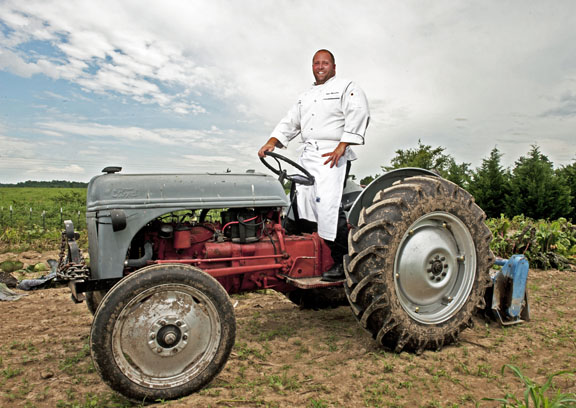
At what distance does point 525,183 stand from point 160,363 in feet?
49.3

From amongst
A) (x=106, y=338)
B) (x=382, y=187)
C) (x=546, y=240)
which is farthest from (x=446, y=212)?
(x=546, y=240)

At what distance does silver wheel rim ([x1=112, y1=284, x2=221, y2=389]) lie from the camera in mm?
2805

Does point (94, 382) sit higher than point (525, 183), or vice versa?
point (525, 183)

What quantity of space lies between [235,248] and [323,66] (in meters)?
1.99

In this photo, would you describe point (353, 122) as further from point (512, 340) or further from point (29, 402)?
point (29, 402)

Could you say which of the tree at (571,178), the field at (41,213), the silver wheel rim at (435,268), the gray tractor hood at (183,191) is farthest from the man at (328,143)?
the tree at (571,178)

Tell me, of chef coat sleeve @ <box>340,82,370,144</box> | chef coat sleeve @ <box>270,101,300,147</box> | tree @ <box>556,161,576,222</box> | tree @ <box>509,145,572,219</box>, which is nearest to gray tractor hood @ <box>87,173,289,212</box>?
chef coat sleeve @ <box>340,82,370,144</box>

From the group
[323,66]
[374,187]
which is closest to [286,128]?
[323,66]

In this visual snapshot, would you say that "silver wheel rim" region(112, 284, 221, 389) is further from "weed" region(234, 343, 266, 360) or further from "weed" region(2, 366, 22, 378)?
"weed" region(2, 366, 22, 378)

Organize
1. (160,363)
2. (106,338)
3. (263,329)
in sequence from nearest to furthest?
(106,338) → (160,363) → (263,329)

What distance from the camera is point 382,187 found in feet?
13.1

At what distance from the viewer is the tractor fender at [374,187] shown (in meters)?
3.80

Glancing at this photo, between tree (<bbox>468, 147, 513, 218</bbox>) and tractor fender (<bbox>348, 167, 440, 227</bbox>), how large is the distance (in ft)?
41.6

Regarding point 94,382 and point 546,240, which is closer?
point 94,382
